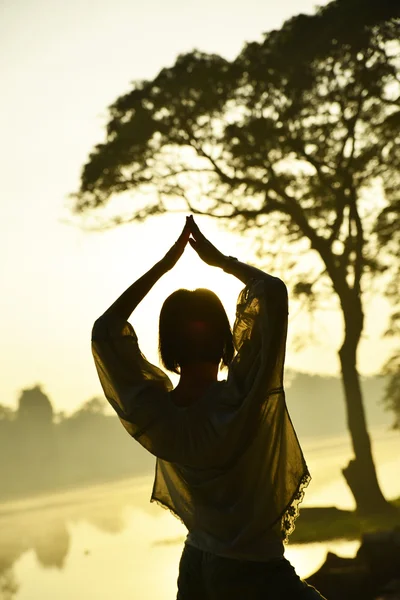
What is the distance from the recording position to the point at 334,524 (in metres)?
16.6

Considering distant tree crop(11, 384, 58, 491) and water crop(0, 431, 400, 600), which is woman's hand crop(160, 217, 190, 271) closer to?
water crop(0, 431, 400, 600)

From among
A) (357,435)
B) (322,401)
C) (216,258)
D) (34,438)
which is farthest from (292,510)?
(322,401)

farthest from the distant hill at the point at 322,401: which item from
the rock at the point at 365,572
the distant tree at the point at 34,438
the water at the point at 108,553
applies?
the rock at the point at 365,572

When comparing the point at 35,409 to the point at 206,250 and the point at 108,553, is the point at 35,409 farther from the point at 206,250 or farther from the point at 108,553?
the point at 206,250

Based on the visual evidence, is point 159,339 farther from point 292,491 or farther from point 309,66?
point 309,66

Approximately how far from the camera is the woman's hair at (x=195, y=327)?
2.92 m

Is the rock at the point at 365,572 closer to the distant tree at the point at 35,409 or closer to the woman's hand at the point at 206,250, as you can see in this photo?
the woman's hand at the point at 206,250

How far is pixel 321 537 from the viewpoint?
1516 centimetres

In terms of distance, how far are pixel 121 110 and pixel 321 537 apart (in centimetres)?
981

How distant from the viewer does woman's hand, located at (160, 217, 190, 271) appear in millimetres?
2990

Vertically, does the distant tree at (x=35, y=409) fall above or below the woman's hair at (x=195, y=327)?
above

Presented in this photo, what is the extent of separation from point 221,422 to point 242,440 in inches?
3.3

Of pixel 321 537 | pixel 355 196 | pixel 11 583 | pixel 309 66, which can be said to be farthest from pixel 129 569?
pixel 309 66

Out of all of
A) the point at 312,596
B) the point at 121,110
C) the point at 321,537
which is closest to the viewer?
the point at 312,596
